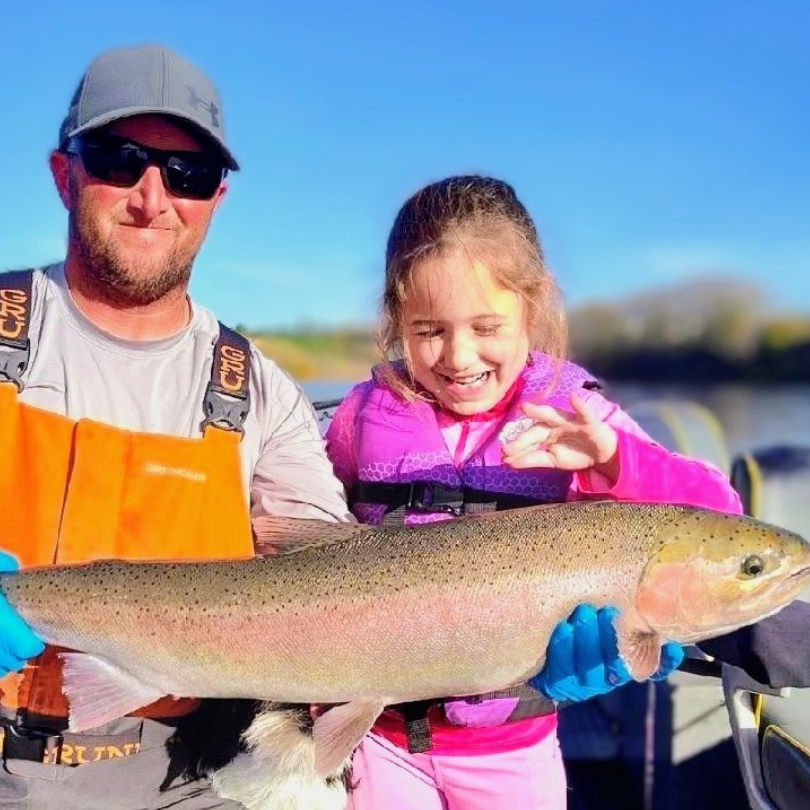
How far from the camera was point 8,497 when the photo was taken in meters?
2.87

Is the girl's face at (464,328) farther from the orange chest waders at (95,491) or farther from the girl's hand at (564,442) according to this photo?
the orange chest waders at (95,491)

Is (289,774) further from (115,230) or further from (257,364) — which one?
(115,230)

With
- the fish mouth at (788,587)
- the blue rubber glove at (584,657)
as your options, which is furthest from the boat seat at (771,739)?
the blue rubber glove at (584,657)

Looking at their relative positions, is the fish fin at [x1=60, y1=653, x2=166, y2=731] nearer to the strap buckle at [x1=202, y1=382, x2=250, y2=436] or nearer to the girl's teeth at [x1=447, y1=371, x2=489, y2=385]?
the strap buckle at [x1=202, y1=382, x2=250, y2=436]

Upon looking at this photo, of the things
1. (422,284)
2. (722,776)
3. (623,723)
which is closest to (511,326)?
(422,284)

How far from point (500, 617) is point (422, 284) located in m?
1.18

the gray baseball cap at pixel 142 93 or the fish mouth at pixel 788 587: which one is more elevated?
the gray baseball cap at pixel 142 93

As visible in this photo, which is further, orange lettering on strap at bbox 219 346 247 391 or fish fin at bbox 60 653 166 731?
orange lettering on strap at bbox 219 346 247 391

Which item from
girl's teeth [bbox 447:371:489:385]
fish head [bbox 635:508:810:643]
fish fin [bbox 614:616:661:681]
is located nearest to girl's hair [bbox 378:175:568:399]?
girl's teeth [bbox 447:371:489:385]

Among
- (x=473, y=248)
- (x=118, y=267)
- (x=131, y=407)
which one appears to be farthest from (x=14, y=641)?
(x=473, y=248)

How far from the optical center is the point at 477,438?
3.41 metres

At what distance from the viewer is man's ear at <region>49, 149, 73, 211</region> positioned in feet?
11.1

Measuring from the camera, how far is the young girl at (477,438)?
2965mm

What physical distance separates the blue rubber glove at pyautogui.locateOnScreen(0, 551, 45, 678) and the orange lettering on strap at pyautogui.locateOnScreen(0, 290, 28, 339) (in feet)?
2.96
